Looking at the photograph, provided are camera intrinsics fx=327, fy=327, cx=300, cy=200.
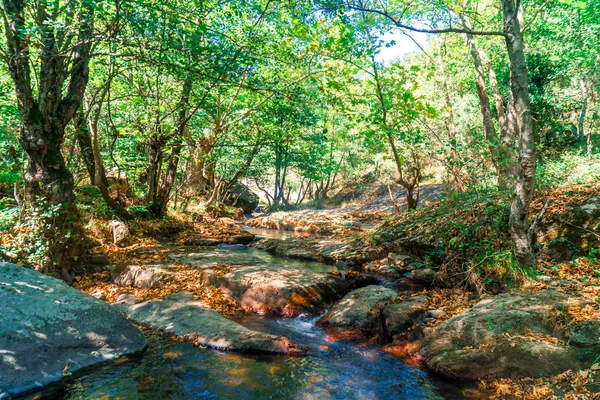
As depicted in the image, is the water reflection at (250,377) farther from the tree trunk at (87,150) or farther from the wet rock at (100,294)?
the tree trunk at (87,150)

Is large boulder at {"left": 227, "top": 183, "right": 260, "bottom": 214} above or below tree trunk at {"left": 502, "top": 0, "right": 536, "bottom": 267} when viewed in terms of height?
below

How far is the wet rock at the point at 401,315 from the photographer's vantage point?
4.90 m

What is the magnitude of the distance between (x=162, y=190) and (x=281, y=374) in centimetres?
941

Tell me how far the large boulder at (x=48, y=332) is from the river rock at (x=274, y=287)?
2.15 metres

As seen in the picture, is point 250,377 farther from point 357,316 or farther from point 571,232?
→ point 571,232

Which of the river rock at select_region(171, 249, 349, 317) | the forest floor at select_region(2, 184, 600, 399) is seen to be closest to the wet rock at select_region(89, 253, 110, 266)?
the forest floor at select_region(2, 184, 600, 399)

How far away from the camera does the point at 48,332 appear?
353 centimetres

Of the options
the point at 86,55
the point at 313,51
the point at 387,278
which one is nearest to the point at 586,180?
the point at 387,278

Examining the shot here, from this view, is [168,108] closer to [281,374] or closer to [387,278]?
[387,278]

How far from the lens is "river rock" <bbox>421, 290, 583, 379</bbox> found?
11.1ft

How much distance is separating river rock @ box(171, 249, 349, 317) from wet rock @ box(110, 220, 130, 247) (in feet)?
9.29

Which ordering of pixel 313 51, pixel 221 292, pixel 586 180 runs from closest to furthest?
pixel 221 292 < pixel 586 180 < pixel 313 51

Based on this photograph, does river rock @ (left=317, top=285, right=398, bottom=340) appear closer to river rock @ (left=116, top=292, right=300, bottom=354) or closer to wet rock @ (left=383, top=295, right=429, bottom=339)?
wet rock @ (left=383, top=295, right=429, bottom=339)

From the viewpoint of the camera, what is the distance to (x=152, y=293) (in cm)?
607
